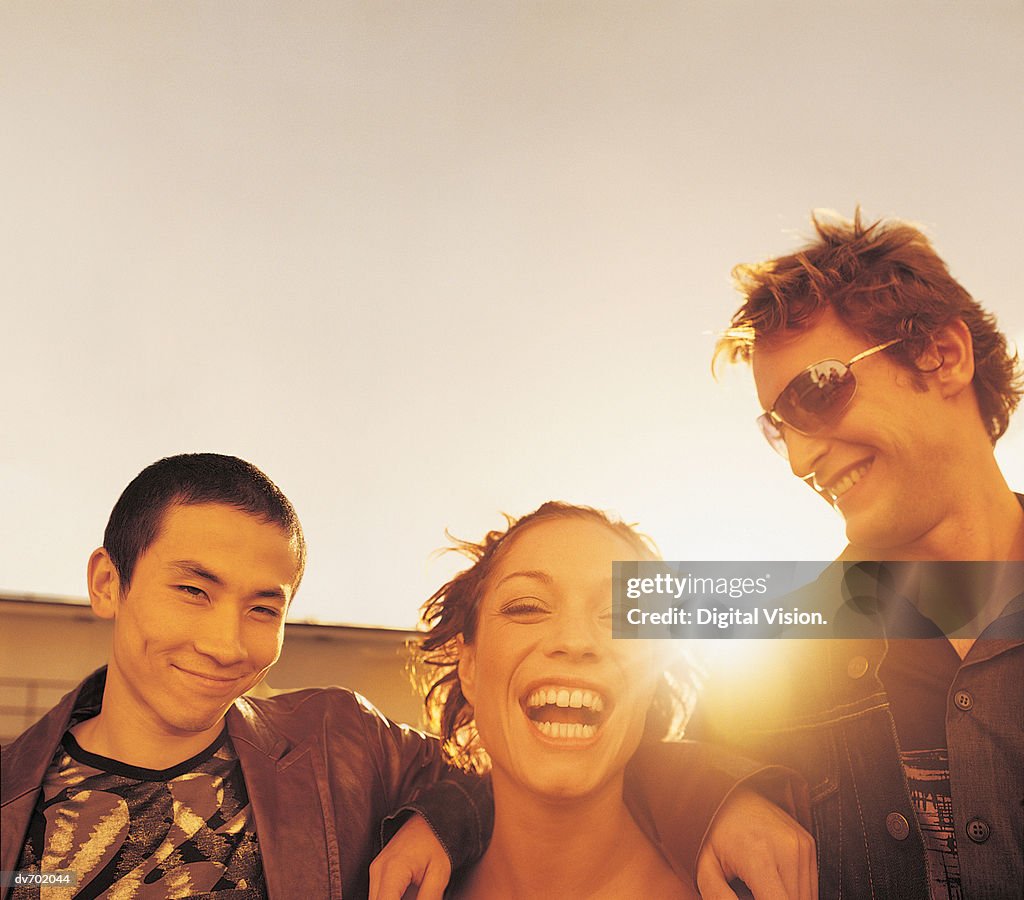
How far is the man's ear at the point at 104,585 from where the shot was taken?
6.42 feet

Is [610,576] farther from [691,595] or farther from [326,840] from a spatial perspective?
[326,840]

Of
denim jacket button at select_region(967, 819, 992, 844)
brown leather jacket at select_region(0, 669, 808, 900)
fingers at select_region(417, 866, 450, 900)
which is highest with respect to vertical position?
brown leather jacket at select_region(0, 669, 808, 900)

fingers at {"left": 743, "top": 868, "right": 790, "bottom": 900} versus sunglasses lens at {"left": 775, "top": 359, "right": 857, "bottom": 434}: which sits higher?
sunglasses lens at {"left": 775, "top": 359, "right": 857, "bottom": 434}

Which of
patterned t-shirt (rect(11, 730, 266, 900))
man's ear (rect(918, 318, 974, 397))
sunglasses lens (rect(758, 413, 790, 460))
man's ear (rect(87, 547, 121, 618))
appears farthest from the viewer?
sunglasses lens (rect(758, 413, 790, 460))

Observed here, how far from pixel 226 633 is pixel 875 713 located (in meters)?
1.46

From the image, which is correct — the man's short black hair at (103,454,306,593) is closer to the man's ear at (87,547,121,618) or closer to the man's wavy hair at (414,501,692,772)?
the man's ear at (87,547,121,618)

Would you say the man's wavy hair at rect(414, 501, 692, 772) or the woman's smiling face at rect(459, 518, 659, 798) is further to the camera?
the man's wavy hair at rect(414, 501, 692, 772)

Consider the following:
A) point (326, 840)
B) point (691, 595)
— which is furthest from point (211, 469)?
point (691, 595)

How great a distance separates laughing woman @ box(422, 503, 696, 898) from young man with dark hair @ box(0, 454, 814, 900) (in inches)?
4.3

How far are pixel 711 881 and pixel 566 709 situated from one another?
437 millimetres

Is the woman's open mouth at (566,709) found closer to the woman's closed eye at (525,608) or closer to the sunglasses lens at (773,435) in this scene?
the woman's closed eye at (525,608)

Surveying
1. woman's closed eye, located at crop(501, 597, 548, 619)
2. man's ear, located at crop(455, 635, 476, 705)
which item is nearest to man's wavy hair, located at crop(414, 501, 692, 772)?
man's ear, located at crop(455, 635, 476, 705)

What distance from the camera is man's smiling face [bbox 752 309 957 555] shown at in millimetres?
2205

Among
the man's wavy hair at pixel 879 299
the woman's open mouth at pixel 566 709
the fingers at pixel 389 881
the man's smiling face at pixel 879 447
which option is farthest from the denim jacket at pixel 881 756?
the fingers at pixel 389 881
